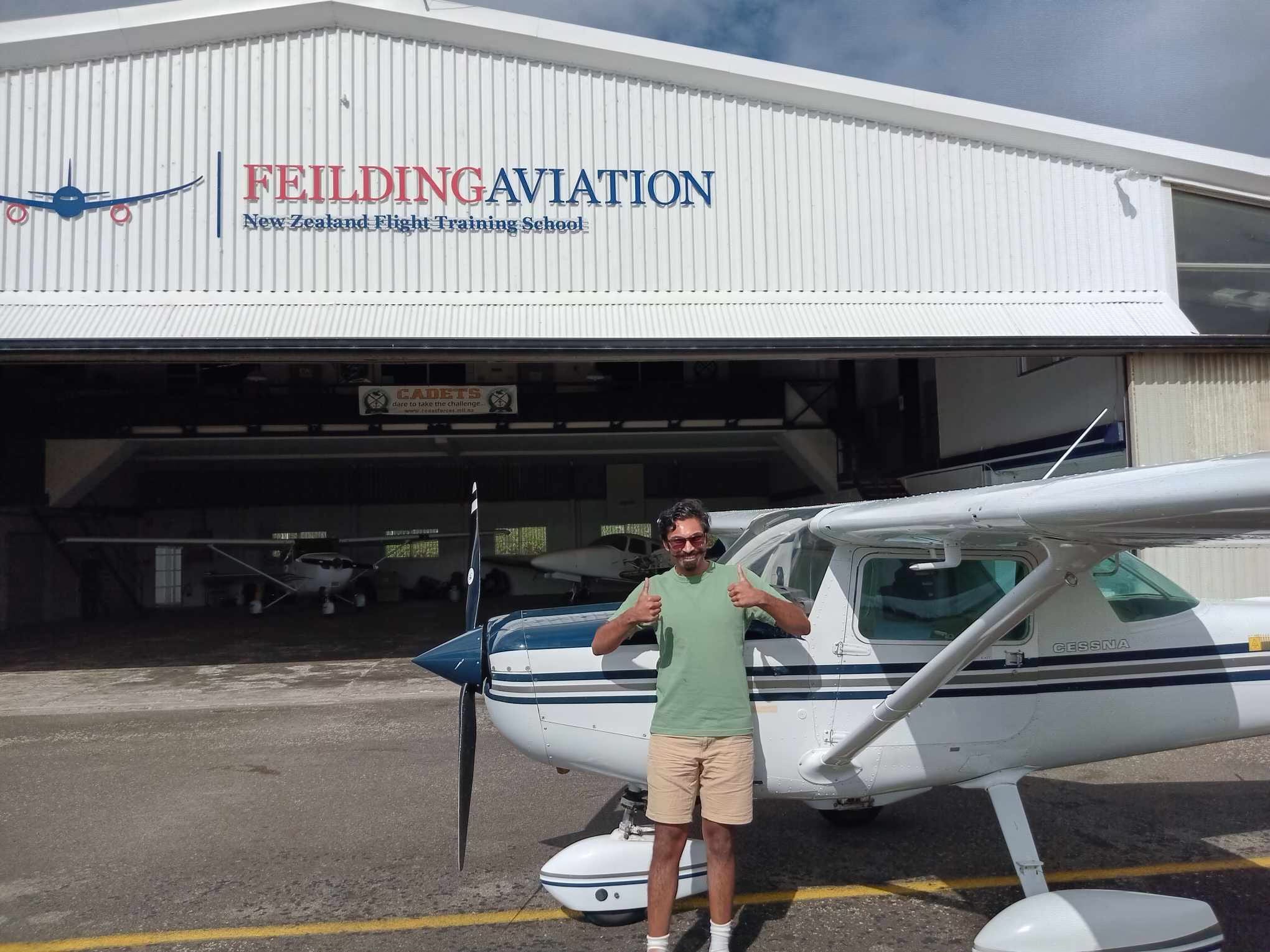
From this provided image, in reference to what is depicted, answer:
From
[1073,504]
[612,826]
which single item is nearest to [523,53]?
[612,826]

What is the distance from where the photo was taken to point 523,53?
11.1 metres

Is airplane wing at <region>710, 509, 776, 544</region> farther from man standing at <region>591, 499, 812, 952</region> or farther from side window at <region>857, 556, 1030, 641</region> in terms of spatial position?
man standing at <region>591, 499, 812, 952</region>

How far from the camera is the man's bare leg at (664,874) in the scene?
3205mm

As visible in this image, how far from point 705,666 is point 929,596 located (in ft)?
4.07

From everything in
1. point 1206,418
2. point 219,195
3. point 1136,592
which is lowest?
point 1136,592

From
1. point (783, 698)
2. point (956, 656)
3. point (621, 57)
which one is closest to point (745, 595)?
point (783, 698)

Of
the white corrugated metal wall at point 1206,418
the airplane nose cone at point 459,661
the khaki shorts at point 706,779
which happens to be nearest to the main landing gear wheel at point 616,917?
the khaki shorts at point 706,779

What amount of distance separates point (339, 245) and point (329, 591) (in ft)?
40.3

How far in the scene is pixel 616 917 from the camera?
3.79 metres

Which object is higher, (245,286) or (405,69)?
(405,69)

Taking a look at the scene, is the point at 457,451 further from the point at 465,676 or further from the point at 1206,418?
the point at 465,676

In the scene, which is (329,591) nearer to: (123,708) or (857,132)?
(123,708)

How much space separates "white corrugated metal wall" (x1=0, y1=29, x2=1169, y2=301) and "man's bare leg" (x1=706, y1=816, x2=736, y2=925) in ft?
28.2

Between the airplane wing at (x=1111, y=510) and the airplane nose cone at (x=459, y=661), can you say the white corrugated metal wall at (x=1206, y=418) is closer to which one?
the airplane wing at (x=1111, y=510)
